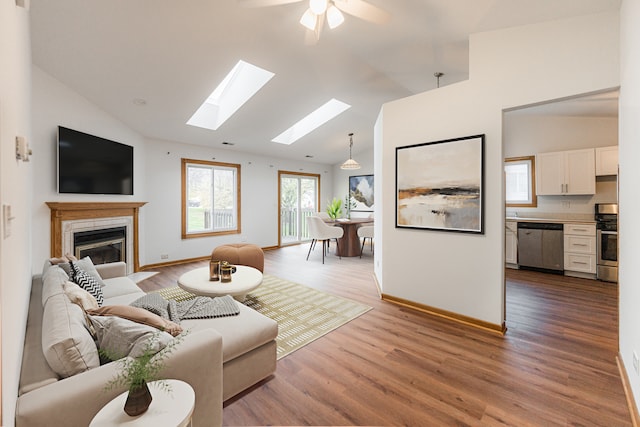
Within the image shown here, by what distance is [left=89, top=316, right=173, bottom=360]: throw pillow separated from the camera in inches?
51.0

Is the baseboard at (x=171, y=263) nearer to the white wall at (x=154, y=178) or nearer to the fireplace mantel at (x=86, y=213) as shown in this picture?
the white wall at (x=154, y=178)

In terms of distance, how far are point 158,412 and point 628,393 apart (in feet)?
8.84

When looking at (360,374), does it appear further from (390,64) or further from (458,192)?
(390,64)

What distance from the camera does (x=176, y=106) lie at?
13.3 ft

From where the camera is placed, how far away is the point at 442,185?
299 centimetres

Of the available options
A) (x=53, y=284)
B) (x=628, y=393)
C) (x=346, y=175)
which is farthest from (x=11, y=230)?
(x=346, y=175)

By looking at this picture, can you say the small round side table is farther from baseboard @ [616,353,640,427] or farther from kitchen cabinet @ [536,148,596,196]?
kitchen cabinet @ [536,148,596,196]

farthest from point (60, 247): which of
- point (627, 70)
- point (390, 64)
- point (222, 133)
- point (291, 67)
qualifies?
point (627, 70)

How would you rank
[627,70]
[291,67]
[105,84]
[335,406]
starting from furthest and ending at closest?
[291,67] → [105,84] → [627,70] → [335,406]

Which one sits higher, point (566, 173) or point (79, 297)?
point (566, 173)

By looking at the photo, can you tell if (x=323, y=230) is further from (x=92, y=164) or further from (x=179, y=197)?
(x=92, y=164)

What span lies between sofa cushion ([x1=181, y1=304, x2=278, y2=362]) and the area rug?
48cm

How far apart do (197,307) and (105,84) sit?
2971 mm

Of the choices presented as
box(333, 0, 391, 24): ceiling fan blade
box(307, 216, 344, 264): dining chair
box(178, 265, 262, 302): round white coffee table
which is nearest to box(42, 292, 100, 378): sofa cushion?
box(178, 265, 262, 302): round white coffee table
